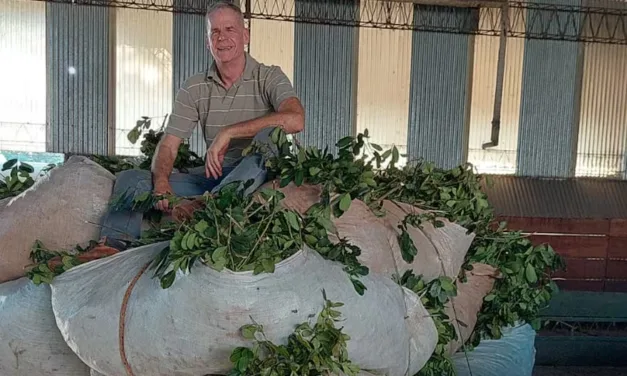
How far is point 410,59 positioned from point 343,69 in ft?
2.99

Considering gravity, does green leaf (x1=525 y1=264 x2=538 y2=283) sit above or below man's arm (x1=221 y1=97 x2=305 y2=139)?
below

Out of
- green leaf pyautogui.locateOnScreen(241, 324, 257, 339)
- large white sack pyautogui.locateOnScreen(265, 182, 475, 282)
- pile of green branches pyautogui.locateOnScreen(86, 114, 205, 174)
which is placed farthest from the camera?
pile of green branches pyautogui.locateOnScreen(86, 114, 205, 174)

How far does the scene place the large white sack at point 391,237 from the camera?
181cm

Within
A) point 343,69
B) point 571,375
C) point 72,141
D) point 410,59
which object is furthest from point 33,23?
point 571,375

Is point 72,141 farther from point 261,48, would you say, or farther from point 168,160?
point 168,160

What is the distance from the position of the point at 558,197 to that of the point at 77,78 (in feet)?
20.4

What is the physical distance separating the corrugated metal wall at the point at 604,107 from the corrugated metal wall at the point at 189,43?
16.3 ft

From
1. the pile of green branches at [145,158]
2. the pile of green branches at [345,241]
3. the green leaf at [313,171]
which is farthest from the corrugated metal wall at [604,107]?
the green leaf at [313,171]

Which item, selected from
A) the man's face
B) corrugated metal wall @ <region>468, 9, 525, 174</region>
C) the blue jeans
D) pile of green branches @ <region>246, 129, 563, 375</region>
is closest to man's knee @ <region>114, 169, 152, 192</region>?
the blue jeans

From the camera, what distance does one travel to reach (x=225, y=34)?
212 centimetres

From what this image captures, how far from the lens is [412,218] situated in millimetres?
2047

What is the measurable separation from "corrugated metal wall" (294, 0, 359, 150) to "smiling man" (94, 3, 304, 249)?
499 centimetres

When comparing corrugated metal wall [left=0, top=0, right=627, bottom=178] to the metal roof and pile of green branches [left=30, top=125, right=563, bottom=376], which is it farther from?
pile of green branches [left=30, top=125, right=563, bottom=376]

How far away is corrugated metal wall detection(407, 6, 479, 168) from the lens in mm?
7426
